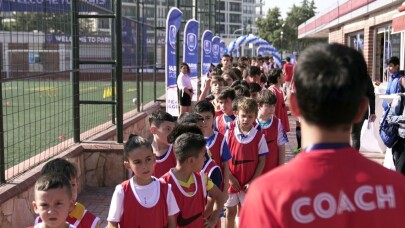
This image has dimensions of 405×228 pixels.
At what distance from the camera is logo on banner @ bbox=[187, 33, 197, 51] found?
1111 cm

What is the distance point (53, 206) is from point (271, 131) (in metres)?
3.25

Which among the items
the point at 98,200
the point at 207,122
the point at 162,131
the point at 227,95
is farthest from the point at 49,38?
the point at 162,131

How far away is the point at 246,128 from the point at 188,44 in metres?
6.40

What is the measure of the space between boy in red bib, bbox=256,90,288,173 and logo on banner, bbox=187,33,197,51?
5.45 meters

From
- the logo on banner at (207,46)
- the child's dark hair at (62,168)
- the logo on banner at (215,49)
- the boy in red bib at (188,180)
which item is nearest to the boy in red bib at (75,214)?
the child's dark hair at (62,168)

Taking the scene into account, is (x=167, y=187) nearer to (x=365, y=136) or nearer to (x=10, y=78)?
(x=10, y=78)

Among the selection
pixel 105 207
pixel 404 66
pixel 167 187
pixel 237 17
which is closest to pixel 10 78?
pixel 105 207

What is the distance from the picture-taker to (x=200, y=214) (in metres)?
3.58

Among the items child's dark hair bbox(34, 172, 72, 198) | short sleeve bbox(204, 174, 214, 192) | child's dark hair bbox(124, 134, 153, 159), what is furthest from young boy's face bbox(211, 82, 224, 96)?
child's dark hair bbox(34, 172, 72, 198)

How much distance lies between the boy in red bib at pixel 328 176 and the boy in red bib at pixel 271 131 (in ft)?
12.2

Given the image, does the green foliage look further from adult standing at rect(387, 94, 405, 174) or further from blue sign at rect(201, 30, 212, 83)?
adult standing at rect(387, 94, 405, 174)

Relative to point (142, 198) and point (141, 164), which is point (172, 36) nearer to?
point (141, 164)

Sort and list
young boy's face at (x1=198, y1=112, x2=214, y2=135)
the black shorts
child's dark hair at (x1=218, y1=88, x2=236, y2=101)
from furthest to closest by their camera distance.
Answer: the black shorts < child's dark hair at (x1=218, y1=88, x2=236, y2=101) < young boy's face at (x1=198, y1=112, x2=214, y2=135)

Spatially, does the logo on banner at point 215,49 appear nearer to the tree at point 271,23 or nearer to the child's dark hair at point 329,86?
the child's dark hair at point 329,86
